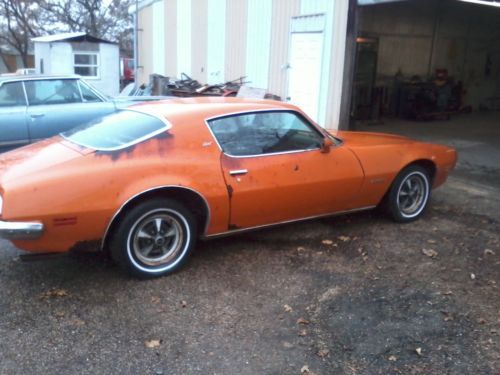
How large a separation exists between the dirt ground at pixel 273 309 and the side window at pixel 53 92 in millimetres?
3620

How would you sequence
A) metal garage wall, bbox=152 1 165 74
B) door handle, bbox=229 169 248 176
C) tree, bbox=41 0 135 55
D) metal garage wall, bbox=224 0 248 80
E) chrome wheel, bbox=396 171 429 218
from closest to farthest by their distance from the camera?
door handle, bbox=229 169 248 176, chrome wheel, bbox=396 171 429 218, metal garage wall, bbox=224 0 248 80, metal garage wall, bbox=152 1 165 74, tree, bbox=41 0 135 55

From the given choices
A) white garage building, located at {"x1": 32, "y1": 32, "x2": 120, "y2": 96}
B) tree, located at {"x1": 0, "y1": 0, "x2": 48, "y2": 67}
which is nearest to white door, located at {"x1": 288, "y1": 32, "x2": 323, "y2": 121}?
white garage building, located at {"x1": 32, "y1": 32, "x2": 120, "y2": 96}

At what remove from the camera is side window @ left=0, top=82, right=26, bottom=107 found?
753 cm

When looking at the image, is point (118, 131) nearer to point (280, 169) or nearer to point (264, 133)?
point (264, 133)

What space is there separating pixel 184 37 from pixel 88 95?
32.1 feet

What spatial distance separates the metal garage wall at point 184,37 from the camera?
16.8 m

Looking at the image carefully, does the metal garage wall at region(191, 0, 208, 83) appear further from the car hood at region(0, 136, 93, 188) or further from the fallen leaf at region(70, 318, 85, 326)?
the fallen leaf at region(70, 318, 85, 326)

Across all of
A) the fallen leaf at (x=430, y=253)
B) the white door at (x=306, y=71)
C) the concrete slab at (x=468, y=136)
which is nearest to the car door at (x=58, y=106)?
the white door at (x=306, y=71)

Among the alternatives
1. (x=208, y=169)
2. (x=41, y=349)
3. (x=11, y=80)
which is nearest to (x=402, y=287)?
(x=208, y=169)

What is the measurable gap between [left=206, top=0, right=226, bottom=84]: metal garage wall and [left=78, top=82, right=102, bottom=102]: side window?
655 cm

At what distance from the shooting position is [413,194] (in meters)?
5.58

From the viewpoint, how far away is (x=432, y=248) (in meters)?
4.88

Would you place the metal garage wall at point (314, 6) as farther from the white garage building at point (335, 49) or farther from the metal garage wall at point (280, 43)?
the metal garage wall at point (280, 43)

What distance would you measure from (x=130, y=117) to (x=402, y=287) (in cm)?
273
